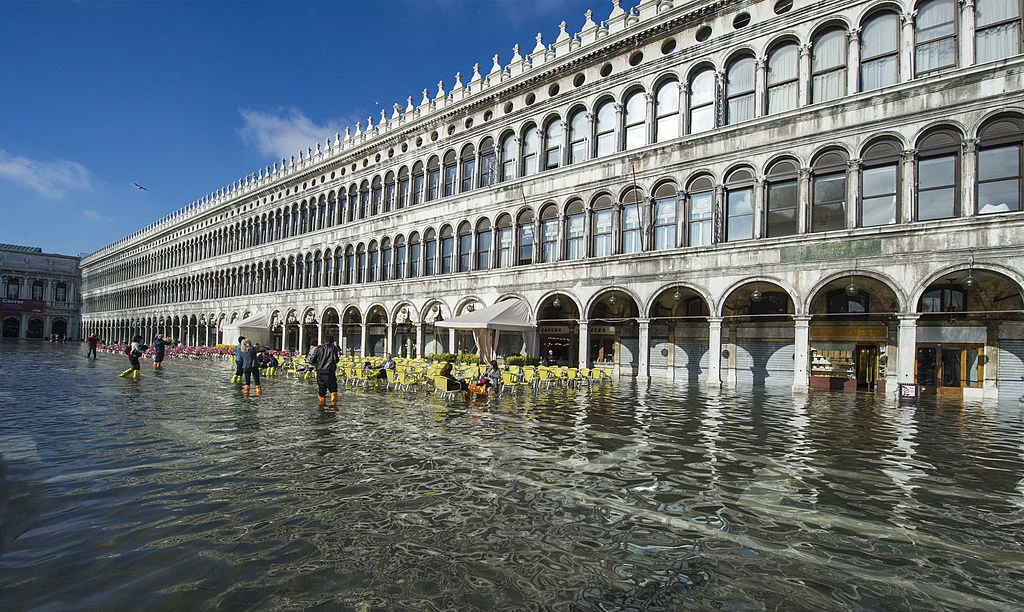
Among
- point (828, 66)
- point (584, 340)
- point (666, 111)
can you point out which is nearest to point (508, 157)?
point (666, 111)

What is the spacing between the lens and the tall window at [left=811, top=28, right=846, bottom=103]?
19844 mm

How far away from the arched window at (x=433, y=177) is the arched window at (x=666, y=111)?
47.2 feet

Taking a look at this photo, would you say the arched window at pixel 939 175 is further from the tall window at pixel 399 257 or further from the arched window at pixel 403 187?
the arched window at pixel 403 187

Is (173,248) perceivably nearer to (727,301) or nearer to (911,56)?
(727,301)

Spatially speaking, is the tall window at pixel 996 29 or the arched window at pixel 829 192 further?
the arched window at pixel 829 192

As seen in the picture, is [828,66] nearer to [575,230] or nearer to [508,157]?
[575,230]

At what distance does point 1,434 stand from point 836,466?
491 inches

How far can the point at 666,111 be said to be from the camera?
24.0 metres

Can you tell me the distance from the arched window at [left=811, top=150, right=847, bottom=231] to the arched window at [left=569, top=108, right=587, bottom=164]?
10220mm

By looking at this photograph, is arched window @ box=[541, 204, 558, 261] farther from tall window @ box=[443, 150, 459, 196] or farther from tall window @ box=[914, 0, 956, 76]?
tall window @ box=[914, 0, 956, 76]

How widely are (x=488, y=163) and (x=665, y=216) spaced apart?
11.4 metres

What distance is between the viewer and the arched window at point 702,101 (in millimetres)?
22672

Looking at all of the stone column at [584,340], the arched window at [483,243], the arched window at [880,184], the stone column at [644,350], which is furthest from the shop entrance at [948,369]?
the arched window at [483,243]

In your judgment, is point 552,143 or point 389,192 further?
point 389,192
